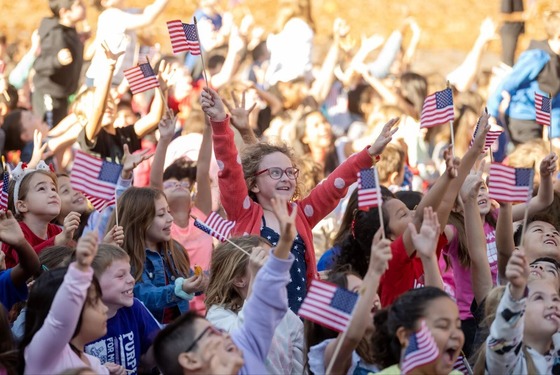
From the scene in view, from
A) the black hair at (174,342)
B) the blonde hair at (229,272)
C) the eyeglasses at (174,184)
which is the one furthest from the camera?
the eyeglasses at (174,184)

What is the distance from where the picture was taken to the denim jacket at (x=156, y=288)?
20.4 feet

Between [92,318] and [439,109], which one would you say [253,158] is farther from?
[92,318]

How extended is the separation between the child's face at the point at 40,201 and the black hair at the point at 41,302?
5.86 ft

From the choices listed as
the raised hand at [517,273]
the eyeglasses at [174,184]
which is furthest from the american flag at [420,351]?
the eyeglasses at [174,184]

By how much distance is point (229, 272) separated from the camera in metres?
5.80

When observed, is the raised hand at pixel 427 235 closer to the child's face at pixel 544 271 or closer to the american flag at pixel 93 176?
the child's face at pixel 544 271

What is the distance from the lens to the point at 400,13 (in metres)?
20.5

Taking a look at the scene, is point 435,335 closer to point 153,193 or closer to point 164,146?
point 153,193

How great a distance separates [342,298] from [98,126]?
459 centimetres

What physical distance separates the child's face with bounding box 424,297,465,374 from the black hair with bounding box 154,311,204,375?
83 centimetres

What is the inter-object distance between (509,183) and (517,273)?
1108 mm

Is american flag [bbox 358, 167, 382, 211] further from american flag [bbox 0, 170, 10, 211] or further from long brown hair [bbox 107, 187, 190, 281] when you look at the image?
american flag [bbox 0, 170, 10, 211]

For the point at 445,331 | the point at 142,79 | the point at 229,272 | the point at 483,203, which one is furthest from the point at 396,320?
the point at 142,79

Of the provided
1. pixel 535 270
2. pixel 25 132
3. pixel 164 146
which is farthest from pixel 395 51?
pixel 535 270
